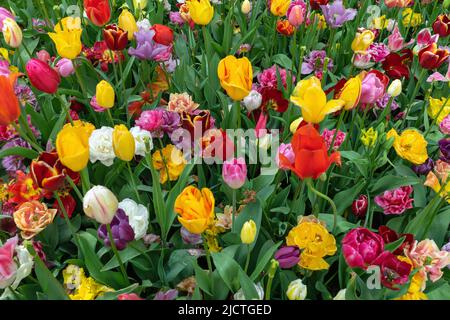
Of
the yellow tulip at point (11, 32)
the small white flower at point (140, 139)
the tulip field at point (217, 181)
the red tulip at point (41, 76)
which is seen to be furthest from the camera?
the yellow tulip at point (11, 32)

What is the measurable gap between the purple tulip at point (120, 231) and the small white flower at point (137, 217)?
0.09 m

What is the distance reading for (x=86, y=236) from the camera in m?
1.27

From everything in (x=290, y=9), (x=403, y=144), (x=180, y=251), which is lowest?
(x=180, y=251)

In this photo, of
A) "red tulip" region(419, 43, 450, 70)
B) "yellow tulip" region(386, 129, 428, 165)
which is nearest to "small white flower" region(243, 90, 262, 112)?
"yellow tulip" region(386, 129, 428, 165)

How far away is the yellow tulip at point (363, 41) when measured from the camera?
1561mm

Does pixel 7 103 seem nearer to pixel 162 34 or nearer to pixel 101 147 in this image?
pixel 101 147

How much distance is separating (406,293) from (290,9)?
3.91 feet

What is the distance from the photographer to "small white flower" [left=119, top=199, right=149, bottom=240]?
3.99 ft

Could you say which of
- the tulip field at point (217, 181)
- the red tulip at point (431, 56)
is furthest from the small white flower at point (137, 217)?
the red tulip at point (431, 56)

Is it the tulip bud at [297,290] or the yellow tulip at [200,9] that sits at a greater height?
the yellow tulip at [200,9]

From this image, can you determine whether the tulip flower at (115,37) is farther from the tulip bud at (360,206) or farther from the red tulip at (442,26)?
the red tulip at (442,26)

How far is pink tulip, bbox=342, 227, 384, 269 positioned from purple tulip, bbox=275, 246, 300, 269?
16 centimetres

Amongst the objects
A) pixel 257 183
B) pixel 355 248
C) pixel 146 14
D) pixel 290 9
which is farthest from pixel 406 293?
pixel 146 14
